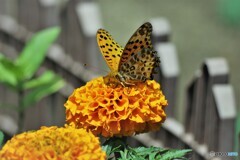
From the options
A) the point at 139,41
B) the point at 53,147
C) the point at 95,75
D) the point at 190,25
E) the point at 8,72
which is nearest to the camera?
the point at 53,147

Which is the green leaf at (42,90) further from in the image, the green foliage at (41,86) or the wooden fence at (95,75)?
the wooden fence at (95,75)

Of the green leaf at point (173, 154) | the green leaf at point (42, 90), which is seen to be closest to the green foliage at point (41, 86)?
the green leaf at point (42, 90)

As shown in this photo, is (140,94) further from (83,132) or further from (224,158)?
(224,158)

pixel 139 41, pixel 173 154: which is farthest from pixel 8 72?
A: pixel 173 154

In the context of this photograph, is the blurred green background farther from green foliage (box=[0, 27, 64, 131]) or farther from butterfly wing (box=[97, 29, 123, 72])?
butterfly wing (box=[97, 29, 123, 72])

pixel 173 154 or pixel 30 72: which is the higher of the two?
pixel 30 72

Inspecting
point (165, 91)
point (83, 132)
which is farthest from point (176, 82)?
point (83, 132)

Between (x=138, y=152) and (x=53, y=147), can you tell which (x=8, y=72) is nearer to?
(x=138, y=152)
